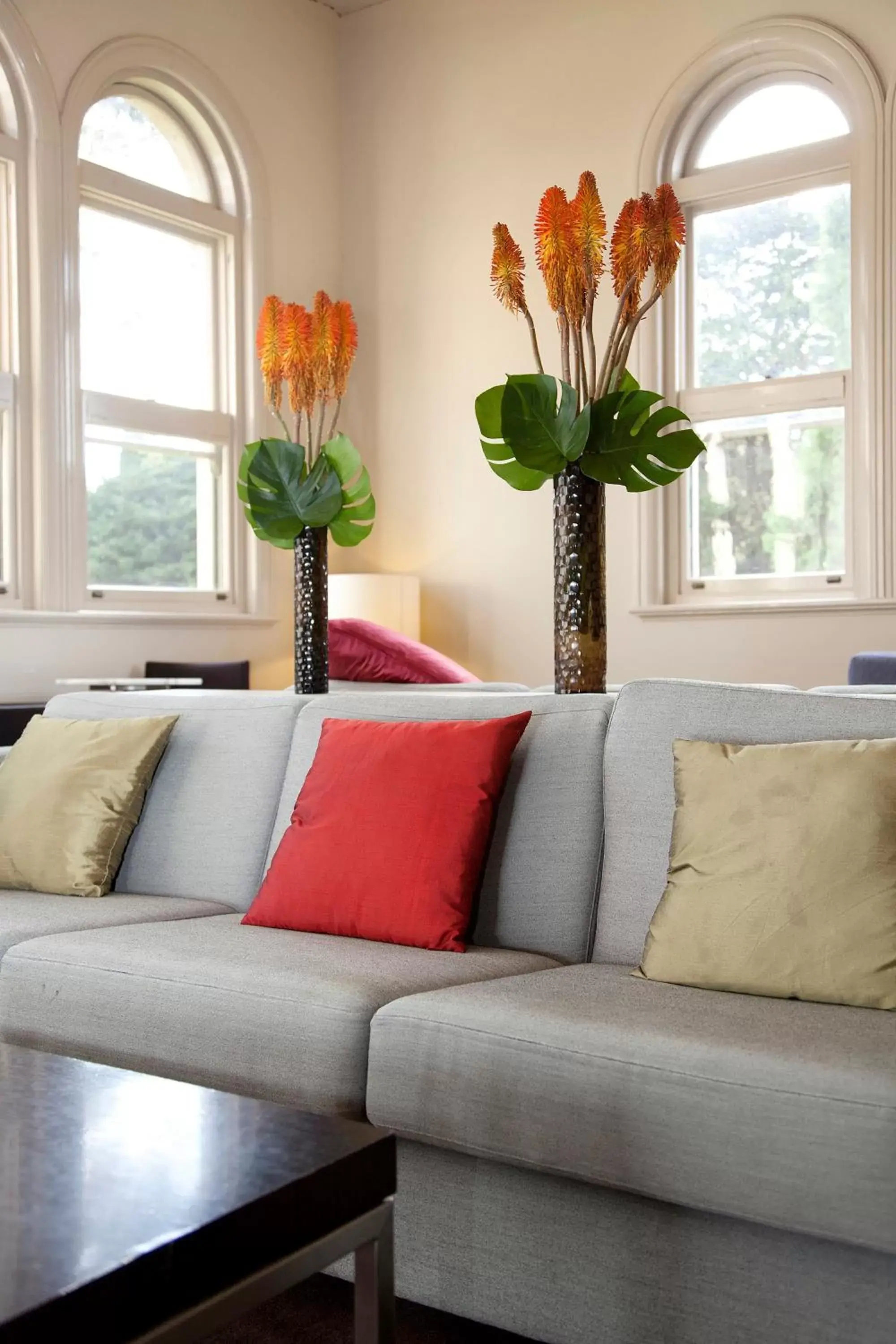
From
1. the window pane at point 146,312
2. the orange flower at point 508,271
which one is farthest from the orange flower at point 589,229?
the window pane at point 146,312

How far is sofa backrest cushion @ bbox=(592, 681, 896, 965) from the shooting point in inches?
86.1

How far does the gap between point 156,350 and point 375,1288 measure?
5408mm

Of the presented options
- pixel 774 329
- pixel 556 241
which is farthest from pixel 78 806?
pixel 774 329

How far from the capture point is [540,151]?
631cm

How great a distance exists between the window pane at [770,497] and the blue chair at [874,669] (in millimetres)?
1943

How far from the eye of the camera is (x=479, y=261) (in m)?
6.54

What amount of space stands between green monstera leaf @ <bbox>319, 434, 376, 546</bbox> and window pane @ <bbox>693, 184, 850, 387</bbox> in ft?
10.1

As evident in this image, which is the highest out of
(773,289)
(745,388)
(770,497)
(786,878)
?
(773,289)

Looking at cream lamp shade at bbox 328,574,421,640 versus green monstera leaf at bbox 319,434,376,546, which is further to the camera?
cream lamp shade at bbox 328,574,421,640

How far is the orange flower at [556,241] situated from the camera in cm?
249

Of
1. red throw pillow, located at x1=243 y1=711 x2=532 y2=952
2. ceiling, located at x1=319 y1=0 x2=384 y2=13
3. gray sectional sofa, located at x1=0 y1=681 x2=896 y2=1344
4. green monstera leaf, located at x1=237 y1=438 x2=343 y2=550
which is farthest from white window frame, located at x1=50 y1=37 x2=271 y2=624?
red throw pillow, located at x1=243 y1=711 x2=532 y2=952

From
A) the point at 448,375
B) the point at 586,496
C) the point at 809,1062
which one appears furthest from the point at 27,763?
the point at 448,375

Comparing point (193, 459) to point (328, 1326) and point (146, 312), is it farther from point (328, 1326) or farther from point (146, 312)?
point (328, 1326)

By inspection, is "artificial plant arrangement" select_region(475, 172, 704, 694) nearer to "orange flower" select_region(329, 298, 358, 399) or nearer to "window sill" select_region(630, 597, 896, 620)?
"orange flower" select_region(329, 298, 358, 399)
